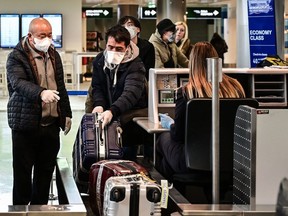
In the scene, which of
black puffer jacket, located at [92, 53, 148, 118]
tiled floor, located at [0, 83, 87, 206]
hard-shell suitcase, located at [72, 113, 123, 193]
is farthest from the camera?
tiled floor, located at [0, 83, 87, 206]

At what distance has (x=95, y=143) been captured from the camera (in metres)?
5.29

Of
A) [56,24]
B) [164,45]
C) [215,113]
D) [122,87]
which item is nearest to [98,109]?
[122,87]

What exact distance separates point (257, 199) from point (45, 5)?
60.1 feet

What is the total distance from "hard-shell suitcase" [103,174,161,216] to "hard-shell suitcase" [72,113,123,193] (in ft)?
3.94

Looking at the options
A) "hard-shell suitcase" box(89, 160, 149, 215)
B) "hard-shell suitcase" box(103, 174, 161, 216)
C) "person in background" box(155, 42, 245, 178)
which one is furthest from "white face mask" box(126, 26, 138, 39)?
"hard-shell suitcase" box(103, 174, 161, 216)

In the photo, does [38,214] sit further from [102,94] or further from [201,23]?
[201,23]

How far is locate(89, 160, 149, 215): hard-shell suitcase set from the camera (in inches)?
179

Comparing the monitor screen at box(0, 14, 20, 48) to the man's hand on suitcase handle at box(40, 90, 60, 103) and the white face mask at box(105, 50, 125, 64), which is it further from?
the man's hand on suitcase handle at box(40, 90, 60, 103)

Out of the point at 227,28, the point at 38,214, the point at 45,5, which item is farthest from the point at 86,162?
the point at 227,28

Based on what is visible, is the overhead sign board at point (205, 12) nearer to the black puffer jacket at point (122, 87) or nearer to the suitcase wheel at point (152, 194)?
the black puffer jacket at point (122, 87)

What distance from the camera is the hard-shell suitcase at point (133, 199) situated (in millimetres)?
4027

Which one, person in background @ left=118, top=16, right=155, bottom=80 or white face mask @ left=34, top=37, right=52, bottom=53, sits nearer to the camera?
white face mask @ left=34, top=37, right=52, bottom=53

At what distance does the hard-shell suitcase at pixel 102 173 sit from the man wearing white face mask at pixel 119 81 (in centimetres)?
59

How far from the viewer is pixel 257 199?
4.03m
